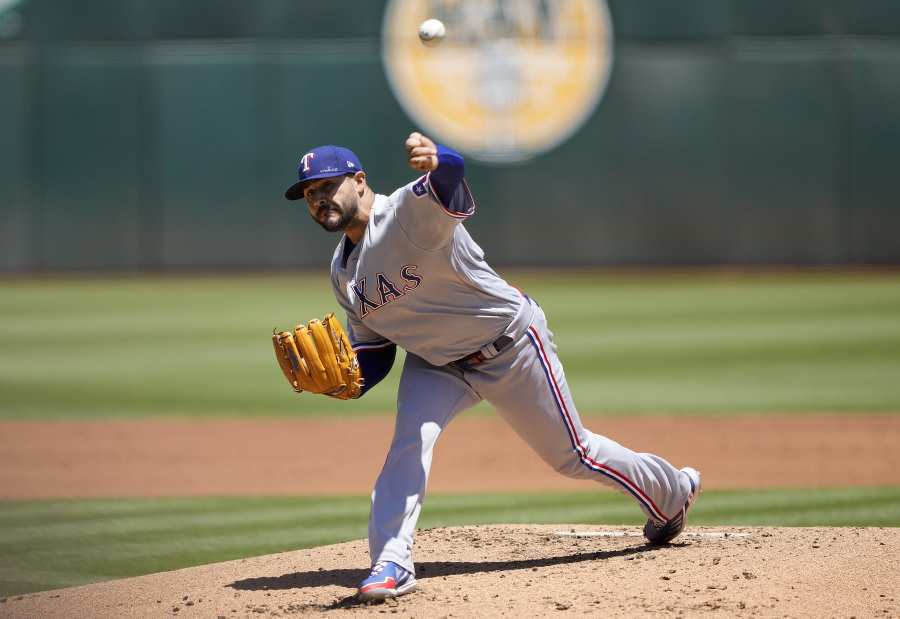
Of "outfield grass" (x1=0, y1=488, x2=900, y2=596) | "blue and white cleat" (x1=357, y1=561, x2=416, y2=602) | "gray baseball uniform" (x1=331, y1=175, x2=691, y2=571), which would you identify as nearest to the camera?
"blue and white cleat" (x1=357, y1=561, x2=416, y2=602)

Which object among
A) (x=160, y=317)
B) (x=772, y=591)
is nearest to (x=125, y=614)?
(x=772, y=591)

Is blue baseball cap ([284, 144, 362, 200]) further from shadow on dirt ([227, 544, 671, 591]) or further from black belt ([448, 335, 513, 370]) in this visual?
shadow on dirt ([227, 544, 671, 591])

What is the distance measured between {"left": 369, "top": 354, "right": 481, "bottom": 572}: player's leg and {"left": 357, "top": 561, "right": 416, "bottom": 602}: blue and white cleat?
25 mm

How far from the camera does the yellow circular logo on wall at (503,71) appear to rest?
656 inches

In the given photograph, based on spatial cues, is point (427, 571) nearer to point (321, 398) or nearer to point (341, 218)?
point (341, 218)

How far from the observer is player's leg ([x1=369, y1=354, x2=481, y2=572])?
158 inches

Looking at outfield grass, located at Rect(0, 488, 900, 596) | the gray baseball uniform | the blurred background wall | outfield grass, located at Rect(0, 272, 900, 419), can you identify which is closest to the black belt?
the gray baseball uniform

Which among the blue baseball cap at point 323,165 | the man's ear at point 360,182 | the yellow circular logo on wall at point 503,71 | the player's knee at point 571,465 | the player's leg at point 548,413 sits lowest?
the player's knee at point 571,465

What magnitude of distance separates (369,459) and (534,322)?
3449 millimetres

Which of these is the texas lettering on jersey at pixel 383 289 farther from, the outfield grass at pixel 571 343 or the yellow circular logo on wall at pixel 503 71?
the yellow circular logo on wall at pixel 503 71

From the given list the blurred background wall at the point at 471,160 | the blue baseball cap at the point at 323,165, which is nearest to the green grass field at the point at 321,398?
the blurred background wall at the point at 471,160

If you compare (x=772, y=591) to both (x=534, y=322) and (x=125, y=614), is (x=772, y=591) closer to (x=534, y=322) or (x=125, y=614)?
(x=534, y=322)

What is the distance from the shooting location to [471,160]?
16844mm

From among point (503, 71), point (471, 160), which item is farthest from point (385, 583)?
point (503, 71)
